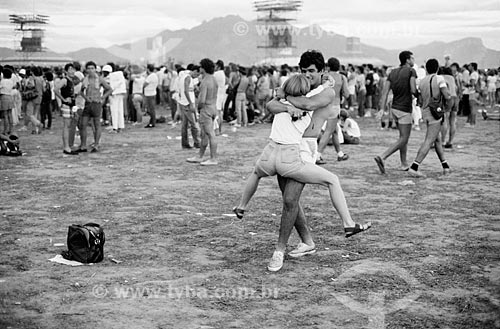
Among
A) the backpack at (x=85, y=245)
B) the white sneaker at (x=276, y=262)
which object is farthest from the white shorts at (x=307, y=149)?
the backpack at (x=85, y=245)

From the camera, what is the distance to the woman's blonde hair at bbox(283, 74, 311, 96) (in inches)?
255

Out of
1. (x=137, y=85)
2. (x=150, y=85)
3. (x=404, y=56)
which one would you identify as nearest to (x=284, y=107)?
(x=404, y=56)

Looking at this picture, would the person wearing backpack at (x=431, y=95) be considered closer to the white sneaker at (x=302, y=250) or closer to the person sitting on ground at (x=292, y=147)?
the white sneaker at (x=302, y=250)

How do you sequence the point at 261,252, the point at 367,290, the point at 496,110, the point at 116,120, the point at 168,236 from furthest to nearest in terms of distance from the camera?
the point at 496,110 → the point at 116,120 → the point at 168,236 → the point at 261,252 → the point at 367,290

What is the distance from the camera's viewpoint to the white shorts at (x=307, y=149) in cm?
663

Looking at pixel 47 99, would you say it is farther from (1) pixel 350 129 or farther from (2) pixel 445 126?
(2) pixel 445 126

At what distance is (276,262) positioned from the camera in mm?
6578

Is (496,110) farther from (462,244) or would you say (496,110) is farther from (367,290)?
(367,290)

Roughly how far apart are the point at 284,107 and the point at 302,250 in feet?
5.08

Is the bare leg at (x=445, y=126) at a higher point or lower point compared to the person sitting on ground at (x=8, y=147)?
higher

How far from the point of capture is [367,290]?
A: 19.6ft

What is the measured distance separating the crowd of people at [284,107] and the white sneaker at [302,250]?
1 cm

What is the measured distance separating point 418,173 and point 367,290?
631cm

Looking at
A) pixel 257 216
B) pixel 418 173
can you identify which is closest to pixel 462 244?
pixel 257 216
